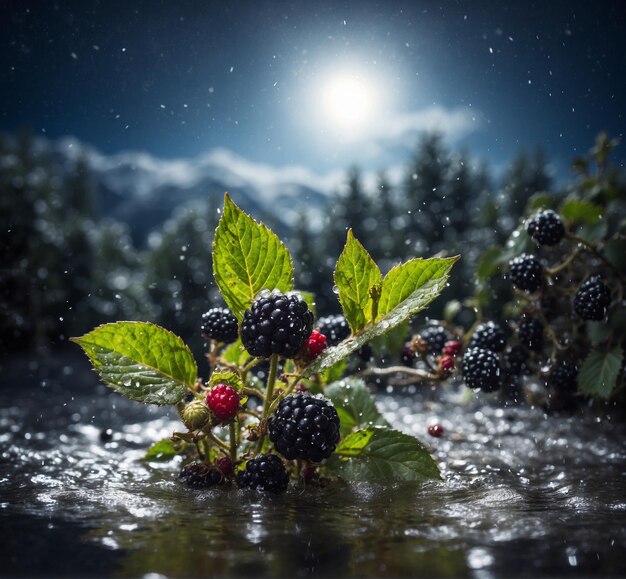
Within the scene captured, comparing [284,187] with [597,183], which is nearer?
[597,183]

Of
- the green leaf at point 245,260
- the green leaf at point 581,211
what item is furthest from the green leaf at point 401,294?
the green leaf at point 581,211

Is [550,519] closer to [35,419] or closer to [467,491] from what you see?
[467,491]

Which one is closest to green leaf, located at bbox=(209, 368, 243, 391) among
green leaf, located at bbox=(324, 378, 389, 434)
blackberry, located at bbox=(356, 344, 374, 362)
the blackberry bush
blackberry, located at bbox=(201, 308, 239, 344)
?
the blackberry bush

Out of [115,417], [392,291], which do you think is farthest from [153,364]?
[115,417]

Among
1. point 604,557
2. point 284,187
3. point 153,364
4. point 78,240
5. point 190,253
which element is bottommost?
point 604,557

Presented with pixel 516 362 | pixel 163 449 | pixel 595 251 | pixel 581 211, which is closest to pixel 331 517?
pixel 163 449
